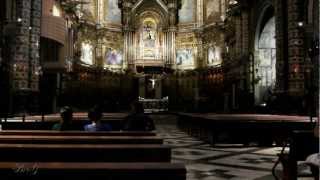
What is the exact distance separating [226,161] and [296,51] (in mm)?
11931

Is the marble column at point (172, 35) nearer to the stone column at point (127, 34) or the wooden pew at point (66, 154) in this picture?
the stone column at point (127, 34)

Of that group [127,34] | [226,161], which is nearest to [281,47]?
[226,161]

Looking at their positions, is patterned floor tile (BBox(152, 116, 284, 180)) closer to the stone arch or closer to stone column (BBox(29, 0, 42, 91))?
stone column (BBox(29, 0, 42, 91))

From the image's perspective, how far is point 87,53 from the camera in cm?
3869

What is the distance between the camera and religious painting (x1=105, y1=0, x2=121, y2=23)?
42156 mm

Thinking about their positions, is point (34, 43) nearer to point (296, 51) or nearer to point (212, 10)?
point (296, 51)

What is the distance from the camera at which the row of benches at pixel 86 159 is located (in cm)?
315

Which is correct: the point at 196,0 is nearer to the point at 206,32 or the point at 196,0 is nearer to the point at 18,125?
the point at 206,32

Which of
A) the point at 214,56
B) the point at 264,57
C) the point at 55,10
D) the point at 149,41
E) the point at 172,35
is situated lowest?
the point at 264,57

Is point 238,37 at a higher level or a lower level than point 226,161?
higher

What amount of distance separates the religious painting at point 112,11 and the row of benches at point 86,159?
37.0 meters

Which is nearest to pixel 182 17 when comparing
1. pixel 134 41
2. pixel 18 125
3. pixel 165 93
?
pixel 134 41

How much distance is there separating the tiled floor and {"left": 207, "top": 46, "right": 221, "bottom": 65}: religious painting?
1044 inches

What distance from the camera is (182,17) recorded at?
43.4 meters
